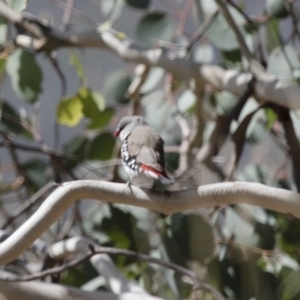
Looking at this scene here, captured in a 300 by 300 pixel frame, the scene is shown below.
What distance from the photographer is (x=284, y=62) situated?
1.90 meters

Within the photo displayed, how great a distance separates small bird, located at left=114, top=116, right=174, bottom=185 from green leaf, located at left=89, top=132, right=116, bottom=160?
0.39m

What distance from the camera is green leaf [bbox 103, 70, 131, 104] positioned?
2111 mm

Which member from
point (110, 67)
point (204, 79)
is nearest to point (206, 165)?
point (204, 79)

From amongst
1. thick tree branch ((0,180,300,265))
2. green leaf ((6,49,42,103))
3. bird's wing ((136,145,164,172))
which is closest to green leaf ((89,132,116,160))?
green leaf ((6,49,42,103))

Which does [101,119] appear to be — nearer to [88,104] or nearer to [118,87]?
[88,104]

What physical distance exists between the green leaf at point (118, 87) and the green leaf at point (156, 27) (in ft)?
0.62

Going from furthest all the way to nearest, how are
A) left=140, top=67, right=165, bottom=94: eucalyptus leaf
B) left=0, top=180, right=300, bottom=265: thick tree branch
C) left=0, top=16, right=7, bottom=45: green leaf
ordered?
left=140, top=67, right=165, bottom=94: eucalyptus leaf, left=0, top=16, right=7, bottom=45: green leaf, left=0, top=180, right=300, bottom=265: thick tree branch

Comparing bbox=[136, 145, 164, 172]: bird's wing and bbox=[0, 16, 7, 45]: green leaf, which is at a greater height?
bbox=[0, 16, 7, 45]: green leaf

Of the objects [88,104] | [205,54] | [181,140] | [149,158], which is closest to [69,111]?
[88,104]

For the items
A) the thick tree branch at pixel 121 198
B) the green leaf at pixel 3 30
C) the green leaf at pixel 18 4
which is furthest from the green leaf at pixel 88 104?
the green leaf at pixel 18 4

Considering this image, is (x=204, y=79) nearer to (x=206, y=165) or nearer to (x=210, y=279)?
(x=206, y=165)

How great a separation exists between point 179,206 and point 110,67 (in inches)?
74.1

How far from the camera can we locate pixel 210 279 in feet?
4.88

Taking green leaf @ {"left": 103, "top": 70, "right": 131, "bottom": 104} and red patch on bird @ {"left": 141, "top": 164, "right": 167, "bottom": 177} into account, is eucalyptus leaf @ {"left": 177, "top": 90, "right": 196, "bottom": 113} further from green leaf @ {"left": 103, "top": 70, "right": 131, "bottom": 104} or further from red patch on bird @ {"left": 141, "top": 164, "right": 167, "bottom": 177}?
red patch on bird @ {"left": 141, "top": 164, "right": 167, "bottom": 177}
